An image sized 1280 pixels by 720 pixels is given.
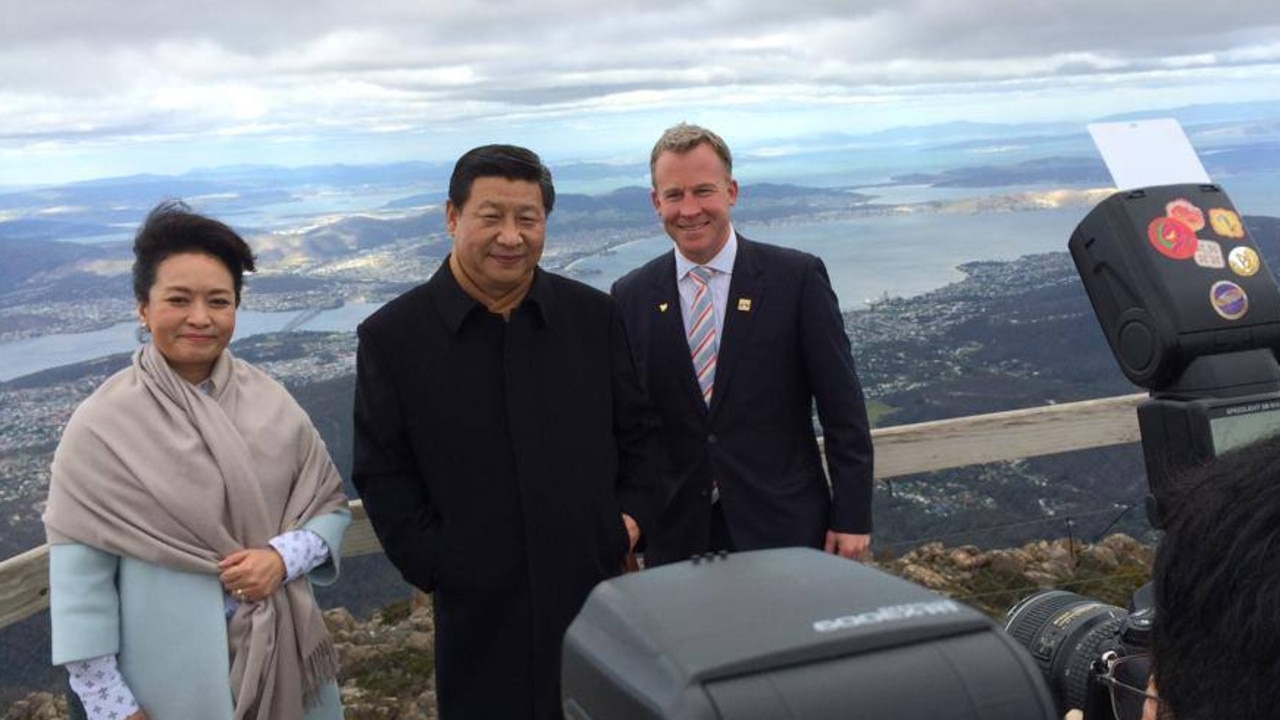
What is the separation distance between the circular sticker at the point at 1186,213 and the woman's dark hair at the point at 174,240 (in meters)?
2.08

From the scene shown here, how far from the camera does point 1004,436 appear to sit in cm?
385

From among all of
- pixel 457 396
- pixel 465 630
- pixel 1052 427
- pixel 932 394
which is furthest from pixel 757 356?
pixel 932 394

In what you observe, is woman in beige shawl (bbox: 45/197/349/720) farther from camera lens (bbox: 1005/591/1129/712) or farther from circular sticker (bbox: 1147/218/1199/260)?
circular sticker (bbox: 1147/218/1199/260)

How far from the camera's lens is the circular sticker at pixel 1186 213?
2.21 m

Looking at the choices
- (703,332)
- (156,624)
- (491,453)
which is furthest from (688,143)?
(156,624)

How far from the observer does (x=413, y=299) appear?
2701 millimetres

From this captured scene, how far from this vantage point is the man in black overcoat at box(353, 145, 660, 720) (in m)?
2.59

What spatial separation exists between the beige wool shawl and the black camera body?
5.39ft

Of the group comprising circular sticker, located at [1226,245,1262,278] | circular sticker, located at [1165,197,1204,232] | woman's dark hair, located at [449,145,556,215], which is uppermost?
woman's dark hair, located at [449,145,556,215]

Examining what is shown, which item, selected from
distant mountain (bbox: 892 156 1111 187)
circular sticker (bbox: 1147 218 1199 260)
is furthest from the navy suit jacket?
distant mountain (bbox: 892 156 1111 187)

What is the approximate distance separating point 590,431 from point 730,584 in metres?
1.56

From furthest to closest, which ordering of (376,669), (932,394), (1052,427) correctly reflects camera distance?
(932,394)
(1052,427)
(376,669)

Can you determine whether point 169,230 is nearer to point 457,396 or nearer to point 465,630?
point 457,396

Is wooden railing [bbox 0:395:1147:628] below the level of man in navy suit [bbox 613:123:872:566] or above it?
below
